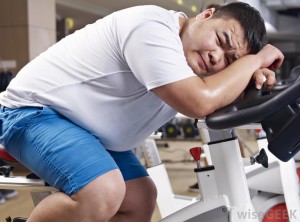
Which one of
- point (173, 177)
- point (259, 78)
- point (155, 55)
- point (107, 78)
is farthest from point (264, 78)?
point (173, 177)

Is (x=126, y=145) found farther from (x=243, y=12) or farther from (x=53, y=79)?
(x=243, y=12)

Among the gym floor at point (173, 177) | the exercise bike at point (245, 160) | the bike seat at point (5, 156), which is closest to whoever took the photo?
the exercise bike at point (245, 160)

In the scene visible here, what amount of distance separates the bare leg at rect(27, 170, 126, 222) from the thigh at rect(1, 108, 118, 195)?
0.02m

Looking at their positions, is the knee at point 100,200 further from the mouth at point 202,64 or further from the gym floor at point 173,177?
the gym floor at point 173,177

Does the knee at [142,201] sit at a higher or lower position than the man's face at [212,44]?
lower

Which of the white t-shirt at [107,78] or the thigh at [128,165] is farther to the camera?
the thigh at [128,165]

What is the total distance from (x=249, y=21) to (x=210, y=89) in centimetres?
24

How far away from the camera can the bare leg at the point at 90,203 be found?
0.94 m

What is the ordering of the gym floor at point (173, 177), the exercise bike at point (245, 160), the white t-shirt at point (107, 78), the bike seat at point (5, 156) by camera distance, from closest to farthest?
1. the exercise bike at point (245, 160)
2. the white t-shirt at point (107, 78)
3. the bike seat at point (5, 156)
4. the gym floor at point (173, 177)

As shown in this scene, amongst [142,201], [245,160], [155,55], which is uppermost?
[155,55]

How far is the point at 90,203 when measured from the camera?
3.10 feet

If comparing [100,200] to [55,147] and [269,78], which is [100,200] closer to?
[55,147]

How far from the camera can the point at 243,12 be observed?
1.03 meters

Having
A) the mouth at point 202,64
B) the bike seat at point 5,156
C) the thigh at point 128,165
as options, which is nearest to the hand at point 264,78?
the mouth at point 202,64
